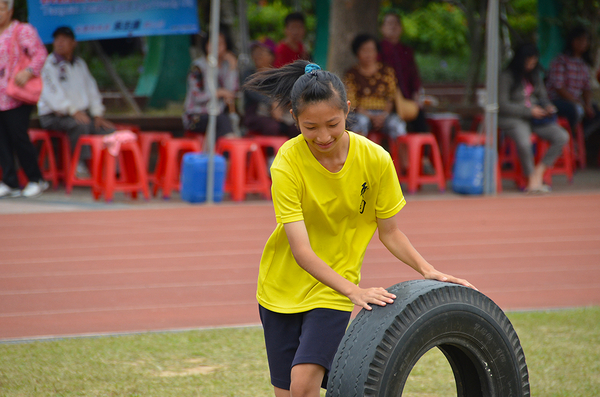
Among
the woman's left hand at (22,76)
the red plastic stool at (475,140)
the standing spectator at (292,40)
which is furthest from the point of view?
the standing spectator at (292,40)

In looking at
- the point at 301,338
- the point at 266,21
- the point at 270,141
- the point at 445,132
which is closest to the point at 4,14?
the point at 270,141

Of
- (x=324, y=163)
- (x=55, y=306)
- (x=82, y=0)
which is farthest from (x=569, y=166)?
(x=324, y=163)

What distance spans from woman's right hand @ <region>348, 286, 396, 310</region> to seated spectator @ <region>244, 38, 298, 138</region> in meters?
6.17

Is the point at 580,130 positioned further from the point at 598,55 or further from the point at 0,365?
the point at 0,365

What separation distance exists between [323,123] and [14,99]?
21.4 feet

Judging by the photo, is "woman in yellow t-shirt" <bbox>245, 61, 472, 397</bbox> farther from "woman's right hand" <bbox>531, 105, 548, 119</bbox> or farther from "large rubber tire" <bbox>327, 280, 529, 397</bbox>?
"woman's right hand" <bbox>531, 105, 548, 119</bbox>

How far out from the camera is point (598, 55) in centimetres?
1368

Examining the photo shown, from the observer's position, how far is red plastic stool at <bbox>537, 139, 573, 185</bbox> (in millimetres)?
9305

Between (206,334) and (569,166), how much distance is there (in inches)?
278

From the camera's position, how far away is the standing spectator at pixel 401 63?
9117 mm

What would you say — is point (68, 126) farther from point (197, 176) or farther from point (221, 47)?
point (221, 47)

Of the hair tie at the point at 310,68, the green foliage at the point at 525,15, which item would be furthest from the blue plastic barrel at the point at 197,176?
the green foliage at the point at 525,15

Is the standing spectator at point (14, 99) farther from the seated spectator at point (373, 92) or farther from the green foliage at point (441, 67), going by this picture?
the green foliage at point (441, 67)

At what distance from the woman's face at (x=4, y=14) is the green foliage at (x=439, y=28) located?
14.1 m
